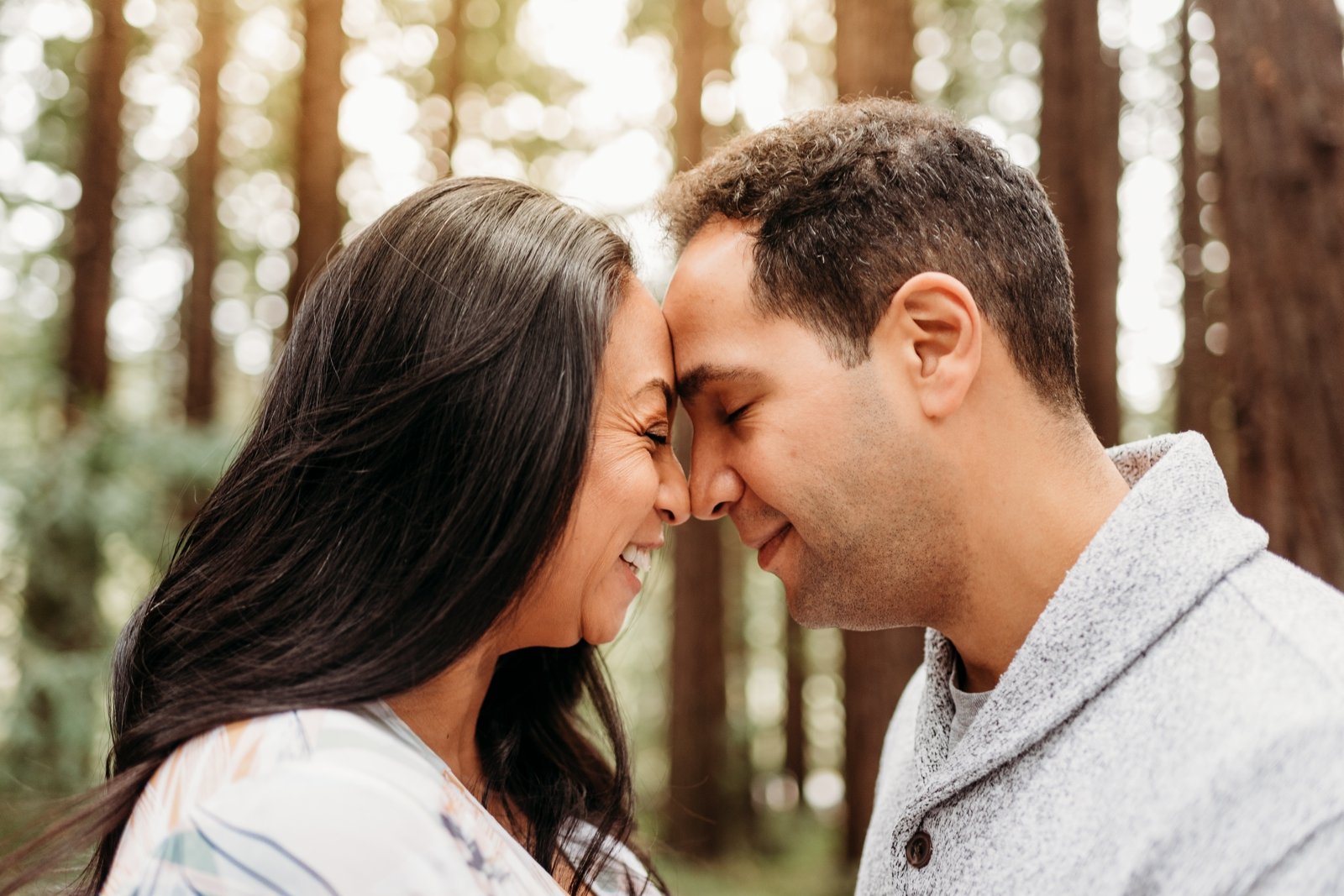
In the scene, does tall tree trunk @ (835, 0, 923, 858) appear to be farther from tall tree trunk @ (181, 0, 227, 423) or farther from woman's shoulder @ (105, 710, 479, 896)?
tall tree trunk @ (181, 0, 227, 423)

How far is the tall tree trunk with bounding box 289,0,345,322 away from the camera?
28.1 feet

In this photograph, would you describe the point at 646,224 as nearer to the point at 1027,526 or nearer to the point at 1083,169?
the point at 1027,526

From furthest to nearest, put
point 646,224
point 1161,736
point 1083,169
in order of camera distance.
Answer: point 1083,169, point 646,224, point 1161,736

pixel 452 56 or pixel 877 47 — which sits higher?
pixel 452 56

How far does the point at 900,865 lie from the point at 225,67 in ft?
40.9

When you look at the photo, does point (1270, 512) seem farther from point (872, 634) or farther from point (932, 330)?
point (872, 634)

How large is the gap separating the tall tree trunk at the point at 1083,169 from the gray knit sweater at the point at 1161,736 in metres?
4.90

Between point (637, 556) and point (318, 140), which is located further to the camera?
point (318, 140)

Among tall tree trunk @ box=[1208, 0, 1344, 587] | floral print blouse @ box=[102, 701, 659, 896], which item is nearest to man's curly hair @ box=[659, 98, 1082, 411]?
floral print blouse @ box=[102, 701, 659, 896]

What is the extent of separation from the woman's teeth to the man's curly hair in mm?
581

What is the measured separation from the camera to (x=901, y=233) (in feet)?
6.94

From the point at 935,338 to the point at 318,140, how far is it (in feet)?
27.0

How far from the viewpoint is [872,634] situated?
6848 mm

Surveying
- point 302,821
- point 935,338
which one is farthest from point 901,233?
point 302,821
